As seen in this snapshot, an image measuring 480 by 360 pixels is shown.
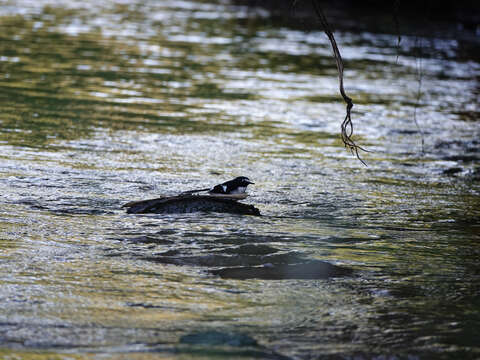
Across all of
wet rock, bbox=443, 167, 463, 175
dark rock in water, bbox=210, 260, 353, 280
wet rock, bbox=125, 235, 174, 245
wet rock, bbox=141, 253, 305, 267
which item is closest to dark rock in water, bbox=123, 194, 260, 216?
wet rock, bbox=125, 235, 174, 245

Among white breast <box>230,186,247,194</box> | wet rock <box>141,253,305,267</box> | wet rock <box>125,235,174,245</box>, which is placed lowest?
wet rock <box>125,235,174,245</box>

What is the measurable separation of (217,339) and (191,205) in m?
2.40

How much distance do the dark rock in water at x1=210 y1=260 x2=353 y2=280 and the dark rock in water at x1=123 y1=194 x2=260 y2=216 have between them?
4.25ft

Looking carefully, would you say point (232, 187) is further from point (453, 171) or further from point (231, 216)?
point (453, 171)

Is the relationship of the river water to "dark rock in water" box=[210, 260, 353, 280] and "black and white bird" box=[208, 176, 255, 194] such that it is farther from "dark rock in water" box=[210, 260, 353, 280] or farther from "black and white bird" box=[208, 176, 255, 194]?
"black and white bird" box=[208, 176, 255, 194]

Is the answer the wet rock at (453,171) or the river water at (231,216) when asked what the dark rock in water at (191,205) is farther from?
the wet rock at (453,171)

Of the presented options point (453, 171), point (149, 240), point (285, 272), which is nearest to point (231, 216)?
point (149, 240)

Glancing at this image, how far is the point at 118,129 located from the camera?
962 centimetres

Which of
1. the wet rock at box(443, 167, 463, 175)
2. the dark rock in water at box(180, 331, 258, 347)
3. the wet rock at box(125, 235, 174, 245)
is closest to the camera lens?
the dark rock in water at box(180, 331, 258, 347)

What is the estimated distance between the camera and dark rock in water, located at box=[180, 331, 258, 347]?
3729 mm

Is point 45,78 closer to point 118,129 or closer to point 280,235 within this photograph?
point 118,129

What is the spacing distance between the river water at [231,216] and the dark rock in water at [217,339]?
0.05 ft

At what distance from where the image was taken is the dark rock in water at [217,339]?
373cm

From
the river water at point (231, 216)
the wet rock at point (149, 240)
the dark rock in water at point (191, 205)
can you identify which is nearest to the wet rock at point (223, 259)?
the river water at point (231, 216)
